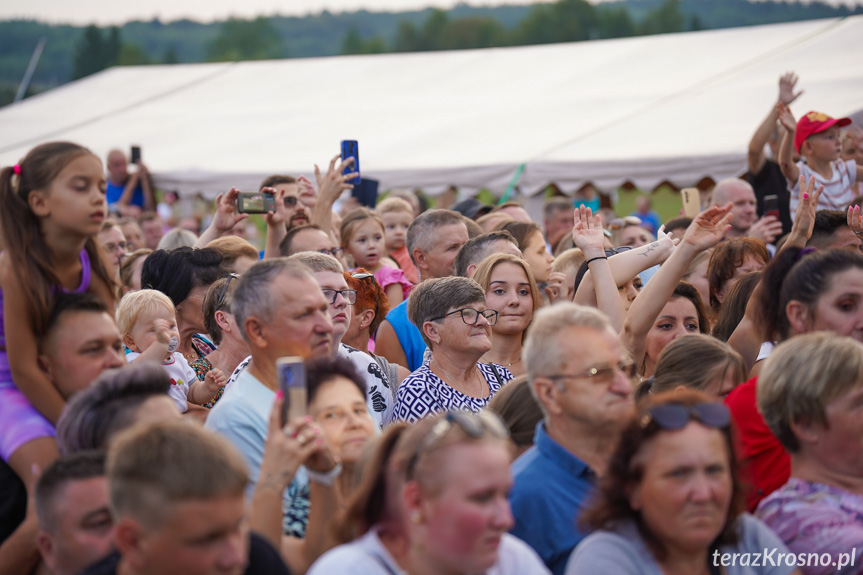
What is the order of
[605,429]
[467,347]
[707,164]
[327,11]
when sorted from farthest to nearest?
[327,11]
[707,164]
[467,347]
[605,429]

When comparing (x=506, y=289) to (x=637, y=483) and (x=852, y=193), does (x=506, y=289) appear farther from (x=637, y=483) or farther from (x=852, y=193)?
(x=852, y=193)

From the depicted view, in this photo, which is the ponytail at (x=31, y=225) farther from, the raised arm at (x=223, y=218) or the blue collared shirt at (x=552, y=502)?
the raised arm at (x=223, y=218)

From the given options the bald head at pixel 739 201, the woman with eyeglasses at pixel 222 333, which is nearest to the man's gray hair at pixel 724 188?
the bald head at pixel 739 201

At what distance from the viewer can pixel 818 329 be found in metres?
→ 3.38

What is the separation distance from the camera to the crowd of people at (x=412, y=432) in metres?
2.19

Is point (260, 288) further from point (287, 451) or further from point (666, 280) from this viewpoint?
point (666, 280)

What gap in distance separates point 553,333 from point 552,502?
527mm

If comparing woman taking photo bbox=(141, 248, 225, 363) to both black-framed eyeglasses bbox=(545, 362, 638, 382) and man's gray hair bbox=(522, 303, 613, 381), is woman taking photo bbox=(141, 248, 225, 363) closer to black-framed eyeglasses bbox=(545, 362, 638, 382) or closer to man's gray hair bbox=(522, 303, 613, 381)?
man's gray hair bbox=(522, 303, 613, 381)

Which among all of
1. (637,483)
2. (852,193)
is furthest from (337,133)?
(637,483)

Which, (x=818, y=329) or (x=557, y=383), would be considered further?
(x=818, y=329)

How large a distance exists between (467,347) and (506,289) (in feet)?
1.99

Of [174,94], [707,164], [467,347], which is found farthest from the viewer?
[174,94]

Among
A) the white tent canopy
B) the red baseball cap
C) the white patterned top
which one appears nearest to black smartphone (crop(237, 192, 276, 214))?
the white patterned top

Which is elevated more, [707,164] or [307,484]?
[707,164]
